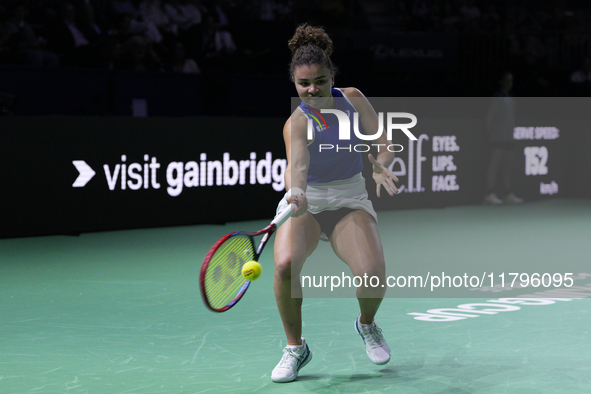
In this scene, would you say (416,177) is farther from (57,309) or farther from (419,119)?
(57,309)

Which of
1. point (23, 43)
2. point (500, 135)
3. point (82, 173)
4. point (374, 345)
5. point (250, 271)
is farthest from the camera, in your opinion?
point (500, 135)

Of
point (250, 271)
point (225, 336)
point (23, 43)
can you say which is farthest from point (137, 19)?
point (250, 271)

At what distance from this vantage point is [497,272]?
7.61m

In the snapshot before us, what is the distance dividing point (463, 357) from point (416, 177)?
7.73 meters

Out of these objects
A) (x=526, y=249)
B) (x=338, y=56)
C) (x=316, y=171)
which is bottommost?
(x=526, y=249)

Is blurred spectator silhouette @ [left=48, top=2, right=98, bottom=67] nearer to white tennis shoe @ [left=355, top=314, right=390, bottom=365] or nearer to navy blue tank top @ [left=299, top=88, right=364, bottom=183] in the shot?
navy blue tank top @ [left=299, top=88, right=364, bottom=183]

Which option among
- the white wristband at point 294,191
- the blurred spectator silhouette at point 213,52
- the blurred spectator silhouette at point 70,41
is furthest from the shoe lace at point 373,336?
the blurred spectator silhouette at point 213,52

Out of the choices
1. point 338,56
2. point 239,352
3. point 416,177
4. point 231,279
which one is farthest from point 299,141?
point 338,56

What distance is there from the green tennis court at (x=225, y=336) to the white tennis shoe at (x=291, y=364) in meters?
0.05

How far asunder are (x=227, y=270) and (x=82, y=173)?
562cm

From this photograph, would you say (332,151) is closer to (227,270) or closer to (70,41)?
(227,270)

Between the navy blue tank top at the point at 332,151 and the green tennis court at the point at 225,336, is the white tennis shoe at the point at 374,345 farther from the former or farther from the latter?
the navy blue tank top at the point at 332,151

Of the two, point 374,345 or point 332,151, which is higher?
point 332,151

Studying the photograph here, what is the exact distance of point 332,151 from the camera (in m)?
4.41
